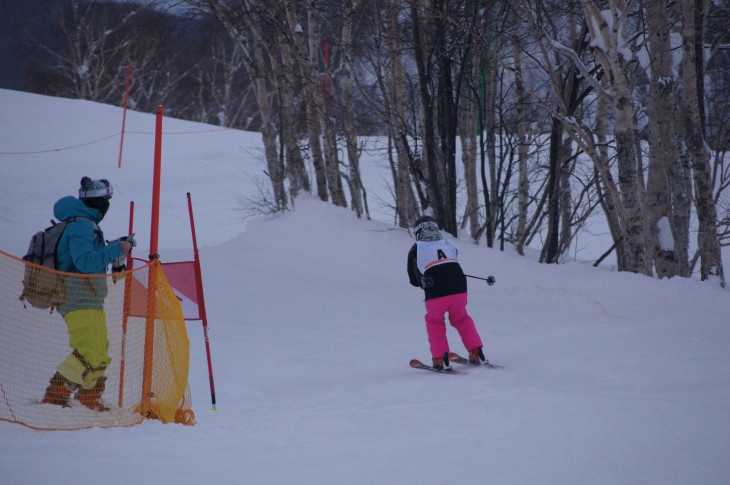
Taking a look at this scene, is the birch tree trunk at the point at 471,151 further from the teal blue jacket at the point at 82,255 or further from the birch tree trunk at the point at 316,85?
the teal blue jacket at the point at 82,255

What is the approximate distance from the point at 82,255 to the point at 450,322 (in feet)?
11.1

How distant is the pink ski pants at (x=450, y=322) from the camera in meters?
6.62

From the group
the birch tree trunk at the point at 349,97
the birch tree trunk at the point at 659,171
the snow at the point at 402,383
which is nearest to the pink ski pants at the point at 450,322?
the snow at the point at 402,383

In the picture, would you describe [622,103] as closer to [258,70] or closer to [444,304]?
[444,304]

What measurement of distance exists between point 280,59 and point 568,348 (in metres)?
11.8

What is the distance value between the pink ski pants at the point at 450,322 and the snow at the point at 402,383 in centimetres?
31

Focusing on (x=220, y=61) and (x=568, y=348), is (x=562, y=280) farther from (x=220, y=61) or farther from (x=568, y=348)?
(x=220, y=61)

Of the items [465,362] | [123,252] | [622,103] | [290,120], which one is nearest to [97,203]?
[123,252]

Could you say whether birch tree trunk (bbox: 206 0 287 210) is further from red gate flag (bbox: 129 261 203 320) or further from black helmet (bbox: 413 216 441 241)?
red gate flag (bbox: 129 261 203 320)

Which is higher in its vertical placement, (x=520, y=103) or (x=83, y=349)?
(x=520, y=103)

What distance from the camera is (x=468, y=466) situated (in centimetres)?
377

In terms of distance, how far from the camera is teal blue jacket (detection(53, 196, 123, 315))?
4965 millimetres

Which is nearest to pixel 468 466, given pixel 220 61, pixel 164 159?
pixel 164 159

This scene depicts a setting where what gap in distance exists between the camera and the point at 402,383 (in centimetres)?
623
